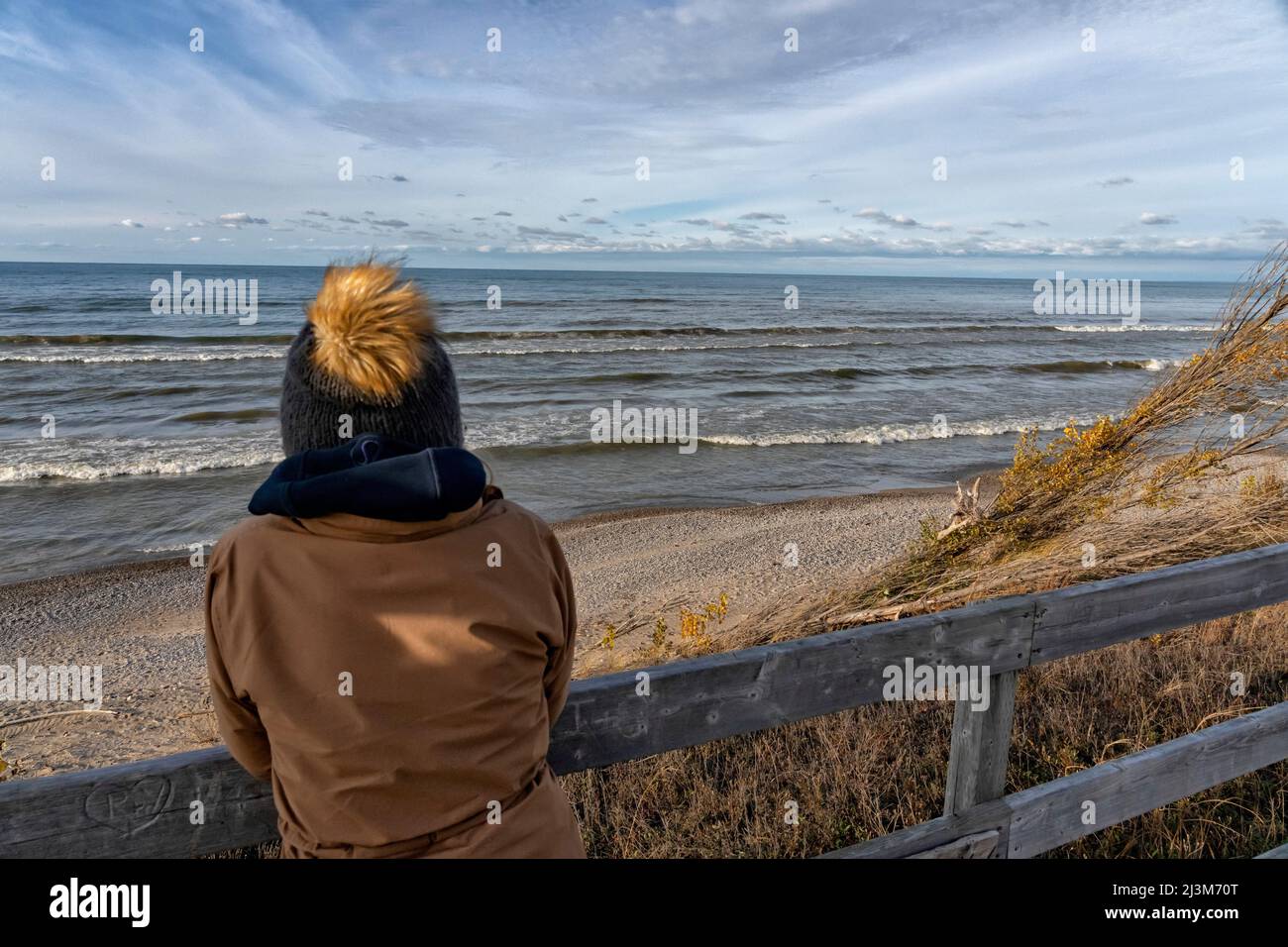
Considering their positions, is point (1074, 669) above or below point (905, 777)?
above

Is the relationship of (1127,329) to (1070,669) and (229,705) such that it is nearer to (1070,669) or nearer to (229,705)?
(1070,669)

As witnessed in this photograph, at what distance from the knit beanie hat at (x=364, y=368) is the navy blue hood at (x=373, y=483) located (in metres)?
0.09

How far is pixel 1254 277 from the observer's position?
5.40 m

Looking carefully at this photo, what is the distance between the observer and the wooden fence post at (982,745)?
2.67 m

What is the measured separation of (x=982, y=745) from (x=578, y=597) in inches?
249

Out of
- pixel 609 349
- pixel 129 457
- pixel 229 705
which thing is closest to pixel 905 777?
pixel 229 705

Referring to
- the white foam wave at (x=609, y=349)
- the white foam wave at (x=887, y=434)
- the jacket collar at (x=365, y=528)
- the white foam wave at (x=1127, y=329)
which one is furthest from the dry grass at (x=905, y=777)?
the white foam wave at (x=1127, y=329)

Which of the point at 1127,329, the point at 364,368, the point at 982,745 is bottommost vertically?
the point at 982,745

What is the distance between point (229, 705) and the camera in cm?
170

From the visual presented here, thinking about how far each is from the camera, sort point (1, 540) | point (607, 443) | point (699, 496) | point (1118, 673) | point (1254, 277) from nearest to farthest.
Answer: point (1118, 673) < point (1254, 277) < point (1, 540) < point (699, 496) < point (607, 443)
